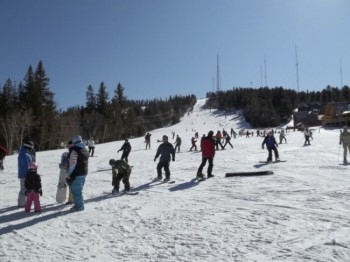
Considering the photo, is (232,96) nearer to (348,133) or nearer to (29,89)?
(29,89)

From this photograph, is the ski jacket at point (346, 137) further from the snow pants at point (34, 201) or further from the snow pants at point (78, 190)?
the snow pants at point (34, 201)

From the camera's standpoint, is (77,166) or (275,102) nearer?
(77,166)

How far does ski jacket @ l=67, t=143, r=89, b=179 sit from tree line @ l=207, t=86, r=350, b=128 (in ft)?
351

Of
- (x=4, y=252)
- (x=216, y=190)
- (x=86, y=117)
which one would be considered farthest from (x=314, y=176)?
(x=86, y=117)

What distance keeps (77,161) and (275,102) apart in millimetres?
129054

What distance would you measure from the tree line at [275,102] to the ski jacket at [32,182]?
10710cm

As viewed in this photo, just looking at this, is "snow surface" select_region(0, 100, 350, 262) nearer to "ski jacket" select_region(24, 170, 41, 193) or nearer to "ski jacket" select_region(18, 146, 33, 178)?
"ski jacket" select_region(24, 170, 41, 193)

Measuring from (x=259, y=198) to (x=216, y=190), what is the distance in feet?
5.81

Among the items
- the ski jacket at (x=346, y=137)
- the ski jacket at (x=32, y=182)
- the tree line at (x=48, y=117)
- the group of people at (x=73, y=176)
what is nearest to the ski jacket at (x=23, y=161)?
the group of people at (x=73, y=176)

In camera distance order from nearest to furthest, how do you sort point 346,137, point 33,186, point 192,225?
point 192,225, point 33,186, point 346,137

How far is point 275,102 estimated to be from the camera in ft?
428

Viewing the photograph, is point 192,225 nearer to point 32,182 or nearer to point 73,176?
point 73,176

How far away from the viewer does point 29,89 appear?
5819cm

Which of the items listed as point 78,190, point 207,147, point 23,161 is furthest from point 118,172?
point 207,147
